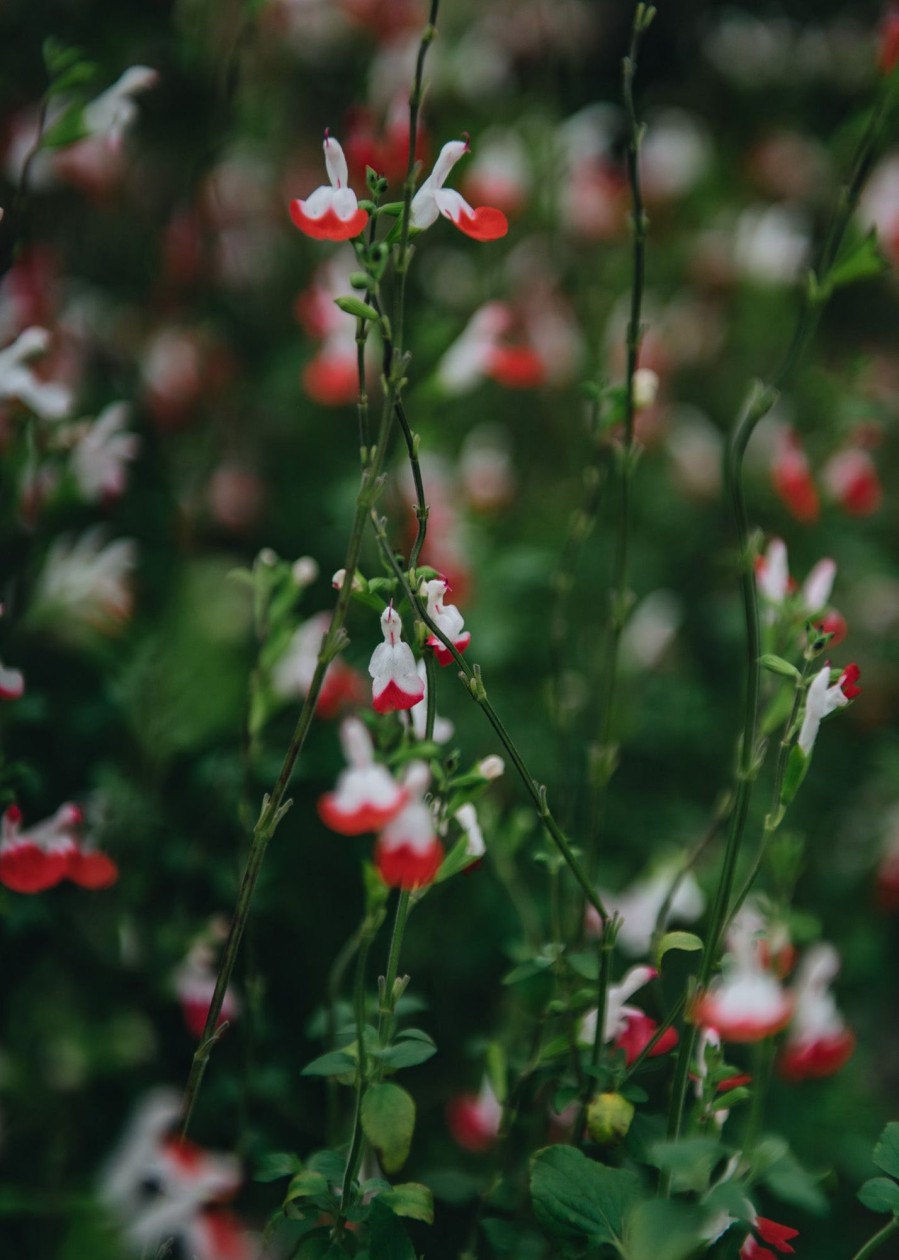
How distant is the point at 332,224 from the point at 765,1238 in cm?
81

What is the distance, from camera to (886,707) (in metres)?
2.30

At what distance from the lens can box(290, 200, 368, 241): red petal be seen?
79cm

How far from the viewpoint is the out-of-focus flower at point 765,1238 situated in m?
0.82

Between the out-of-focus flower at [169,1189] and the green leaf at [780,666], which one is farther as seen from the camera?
the out-of-focus flower at [169,1189]

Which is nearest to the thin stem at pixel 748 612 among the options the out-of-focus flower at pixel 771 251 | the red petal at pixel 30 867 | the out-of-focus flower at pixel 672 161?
the red petal at pixel 30 867

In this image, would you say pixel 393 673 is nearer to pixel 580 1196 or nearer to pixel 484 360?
pixel 580 1196

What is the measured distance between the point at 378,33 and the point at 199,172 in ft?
3.64

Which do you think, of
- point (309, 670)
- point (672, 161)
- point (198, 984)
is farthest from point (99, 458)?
point (672, 161)

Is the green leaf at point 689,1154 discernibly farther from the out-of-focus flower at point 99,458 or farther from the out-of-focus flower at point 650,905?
the out-of-focus flower at point 99,458

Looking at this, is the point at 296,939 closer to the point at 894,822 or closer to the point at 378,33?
the point at 894,822

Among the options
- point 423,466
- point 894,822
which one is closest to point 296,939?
point 423,466

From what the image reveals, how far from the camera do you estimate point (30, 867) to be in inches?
39.2

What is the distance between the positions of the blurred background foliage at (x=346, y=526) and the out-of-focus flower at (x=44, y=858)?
0.16 ft

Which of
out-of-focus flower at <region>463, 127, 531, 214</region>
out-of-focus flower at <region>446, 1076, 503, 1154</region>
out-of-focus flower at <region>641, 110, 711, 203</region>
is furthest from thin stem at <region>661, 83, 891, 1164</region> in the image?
out-of-focus flower at <region>641, 110, 711, 203</region>
